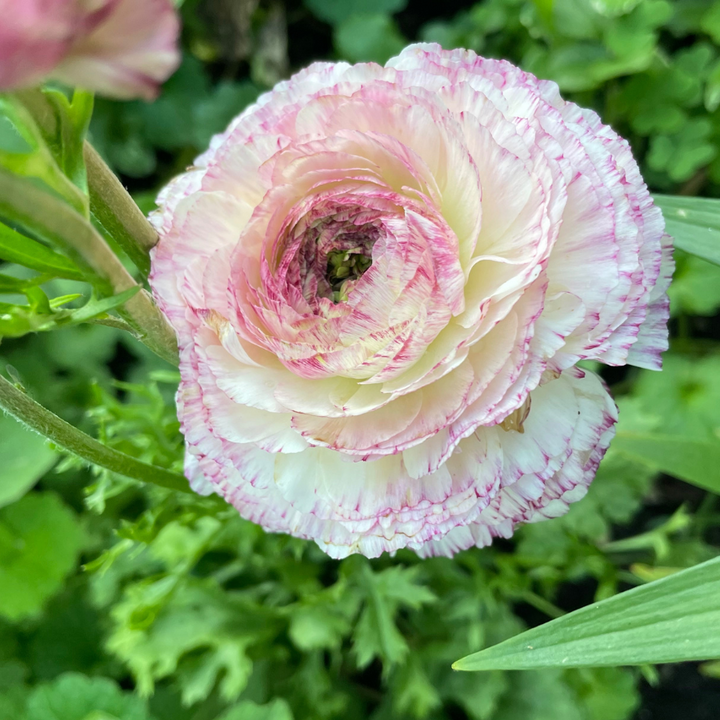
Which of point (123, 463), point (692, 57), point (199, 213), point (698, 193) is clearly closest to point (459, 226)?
point (199, 213)

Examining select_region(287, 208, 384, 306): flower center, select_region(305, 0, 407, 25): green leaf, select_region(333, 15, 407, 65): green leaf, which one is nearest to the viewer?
select_region(287, 208, 384, 306): flower center

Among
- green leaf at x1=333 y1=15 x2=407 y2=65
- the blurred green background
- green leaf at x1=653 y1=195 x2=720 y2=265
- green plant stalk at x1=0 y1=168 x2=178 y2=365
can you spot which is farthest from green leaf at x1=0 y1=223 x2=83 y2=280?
green leaf at x1=333 y1=15 x2=407 y2=65

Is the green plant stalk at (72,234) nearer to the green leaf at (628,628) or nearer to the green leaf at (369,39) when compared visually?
the green leaf at (628,628)

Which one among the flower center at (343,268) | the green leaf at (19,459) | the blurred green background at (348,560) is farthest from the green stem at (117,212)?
the green leaf at (19,459)

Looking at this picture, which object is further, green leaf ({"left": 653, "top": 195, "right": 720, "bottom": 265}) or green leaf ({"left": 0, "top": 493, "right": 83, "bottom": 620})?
green leaf ({"left": 0, "top": 493, "right": 83, "bottom": 620})

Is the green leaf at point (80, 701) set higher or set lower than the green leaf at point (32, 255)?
lower

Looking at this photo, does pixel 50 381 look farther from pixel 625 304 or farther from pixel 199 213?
pixel 625 304

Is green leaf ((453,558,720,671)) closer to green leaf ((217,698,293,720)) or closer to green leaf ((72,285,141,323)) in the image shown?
green leaf ((72,285,141,323))
